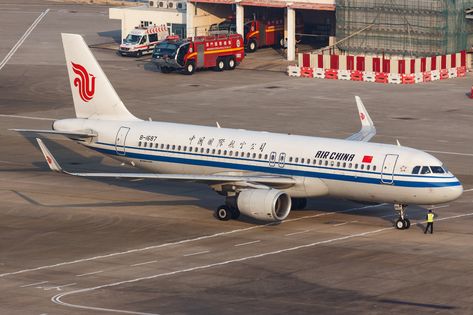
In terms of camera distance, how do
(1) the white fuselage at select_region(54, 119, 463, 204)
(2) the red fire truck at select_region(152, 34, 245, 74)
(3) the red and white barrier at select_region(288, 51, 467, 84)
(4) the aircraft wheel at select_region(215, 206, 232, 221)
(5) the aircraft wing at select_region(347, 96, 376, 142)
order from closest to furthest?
(1) the white fuselage at select_region(54, 119, 463, 204) < (4) the aircraft wheel at select_region(215, 206, 232, 221) < (5) the aircraft wing at select_region(347, 96, 376, 142) < (3) the red and white barrier at select_region(288, 51, 467, 84) < (2) the red fire truck at select_region(152, 34, 245, 74)

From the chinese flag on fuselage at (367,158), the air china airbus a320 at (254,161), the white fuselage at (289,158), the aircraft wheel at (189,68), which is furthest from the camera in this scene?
the aircraft wheel at (189,68)

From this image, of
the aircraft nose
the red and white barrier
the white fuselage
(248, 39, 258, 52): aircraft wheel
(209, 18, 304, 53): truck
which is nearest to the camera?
the aircraft nose

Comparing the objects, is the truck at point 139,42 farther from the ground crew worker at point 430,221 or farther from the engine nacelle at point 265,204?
the ground crew worker at point 430,221

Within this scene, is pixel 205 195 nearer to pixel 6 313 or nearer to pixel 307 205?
pixel 307 205

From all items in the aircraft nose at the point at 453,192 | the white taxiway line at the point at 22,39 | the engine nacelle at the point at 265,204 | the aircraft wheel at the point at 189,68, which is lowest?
the white taxiway line at the point at 22,39

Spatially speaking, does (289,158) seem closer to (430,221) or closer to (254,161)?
(254,161)

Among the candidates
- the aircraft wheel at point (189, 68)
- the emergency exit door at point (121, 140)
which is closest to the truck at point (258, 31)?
the aircraft wheel at point (189, 68)

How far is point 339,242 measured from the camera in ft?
188

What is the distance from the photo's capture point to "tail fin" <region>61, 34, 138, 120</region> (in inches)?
2744

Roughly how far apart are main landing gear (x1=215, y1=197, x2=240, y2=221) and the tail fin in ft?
33.9

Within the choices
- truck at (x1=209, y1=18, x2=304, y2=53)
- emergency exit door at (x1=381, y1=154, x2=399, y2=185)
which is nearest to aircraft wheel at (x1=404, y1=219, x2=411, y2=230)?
emergency exit door at (x1=381, y1=154, x2=399, y2=185)

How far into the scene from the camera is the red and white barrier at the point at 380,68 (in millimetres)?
113750

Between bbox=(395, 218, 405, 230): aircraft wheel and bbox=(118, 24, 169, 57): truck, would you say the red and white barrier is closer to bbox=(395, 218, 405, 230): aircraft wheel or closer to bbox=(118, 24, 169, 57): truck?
bbox=(118, 24, 169, 57): truck

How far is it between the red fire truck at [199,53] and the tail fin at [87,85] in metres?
49.1
